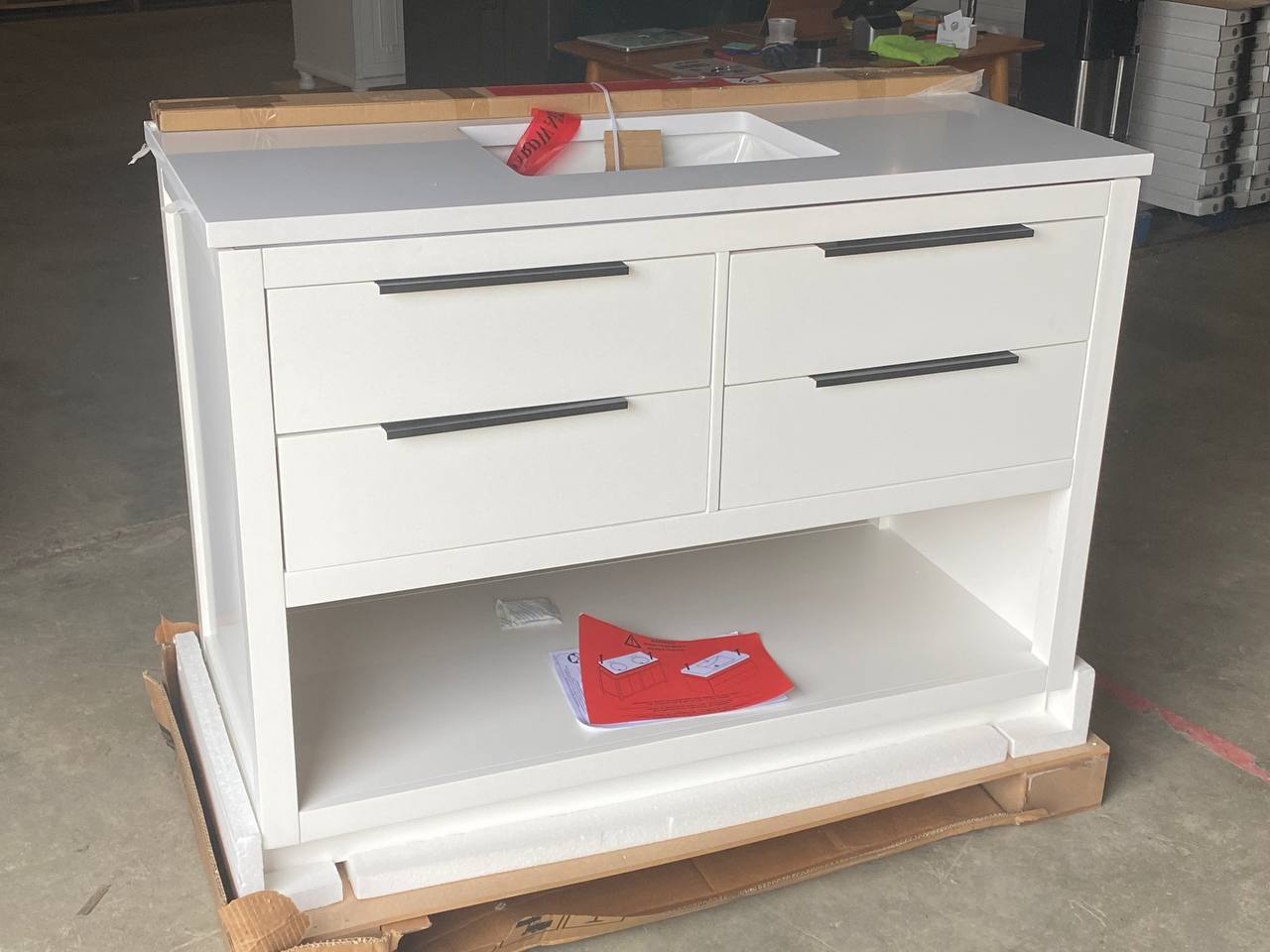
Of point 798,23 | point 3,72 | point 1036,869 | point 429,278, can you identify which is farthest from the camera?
point 3,72

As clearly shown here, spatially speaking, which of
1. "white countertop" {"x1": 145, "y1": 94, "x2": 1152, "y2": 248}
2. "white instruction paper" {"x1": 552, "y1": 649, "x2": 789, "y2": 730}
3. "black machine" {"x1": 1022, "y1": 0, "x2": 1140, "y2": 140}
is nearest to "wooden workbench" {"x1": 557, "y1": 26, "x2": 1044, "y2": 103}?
"black machine" {"x1": 1022, "y1": 0, "x2": 1140, "y2": 140}

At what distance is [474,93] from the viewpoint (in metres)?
1.84

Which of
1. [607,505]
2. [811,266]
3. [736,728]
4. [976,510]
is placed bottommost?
[736,728]

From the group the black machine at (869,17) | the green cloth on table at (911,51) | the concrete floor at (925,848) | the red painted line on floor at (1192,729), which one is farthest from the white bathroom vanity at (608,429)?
the black machine at (869,17)

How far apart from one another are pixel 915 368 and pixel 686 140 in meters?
0.50

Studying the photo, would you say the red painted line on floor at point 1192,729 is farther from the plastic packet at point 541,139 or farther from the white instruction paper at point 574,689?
the plastic packet at point 541,139

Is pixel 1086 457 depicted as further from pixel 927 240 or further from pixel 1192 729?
pixel 1192 729

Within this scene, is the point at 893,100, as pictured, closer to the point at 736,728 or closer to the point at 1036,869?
the point at 736,728

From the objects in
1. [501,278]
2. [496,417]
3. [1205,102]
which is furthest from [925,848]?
[1205,102]

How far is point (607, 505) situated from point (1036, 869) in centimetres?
79

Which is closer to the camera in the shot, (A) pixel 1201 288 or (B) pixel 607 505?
(B) pixel 607 505

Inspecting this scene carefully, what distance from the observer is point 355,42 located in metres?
6.59

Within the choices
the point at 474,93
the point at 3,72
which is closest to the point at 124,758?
the point at 474,93

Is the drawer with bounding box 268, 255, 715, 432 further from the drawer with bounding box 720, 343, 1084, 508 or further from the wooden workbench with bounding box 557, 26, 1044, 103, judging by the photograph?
the wooden workbench with bounding box 557, 26, 1044, 103
